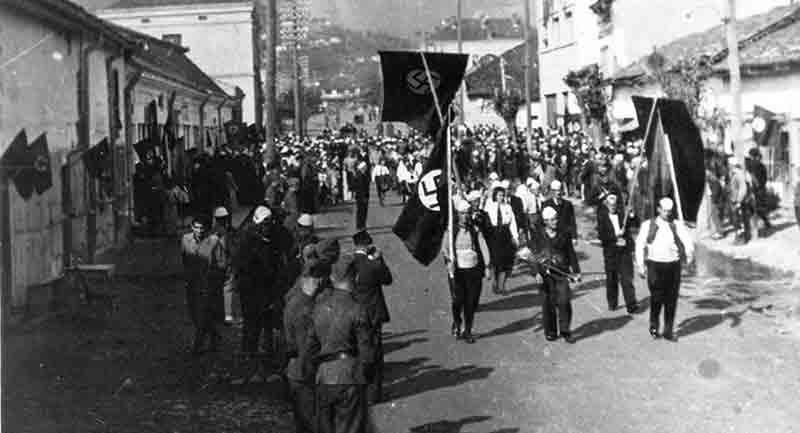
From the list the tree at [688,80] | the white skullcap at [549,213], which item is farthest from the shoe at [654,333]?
the tree at [688,80]

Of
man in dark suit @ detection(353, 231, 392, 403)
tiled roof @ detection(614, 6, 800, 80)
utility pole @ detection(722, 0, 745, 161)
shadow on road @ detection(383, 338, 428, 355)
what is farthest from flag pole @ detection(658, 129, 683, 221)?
tiled roof @ detection(614, 6, 800, 80)

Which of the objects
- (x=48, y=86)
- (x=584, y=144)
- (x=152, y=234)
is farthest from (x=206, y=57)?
(x=48, y=86)

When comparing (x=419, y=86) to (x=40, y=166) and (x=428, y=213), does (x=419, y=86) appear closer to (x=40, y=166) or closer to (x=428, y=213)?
(x=428, y=213)


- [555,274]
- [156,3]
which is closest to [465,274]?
[555,274]

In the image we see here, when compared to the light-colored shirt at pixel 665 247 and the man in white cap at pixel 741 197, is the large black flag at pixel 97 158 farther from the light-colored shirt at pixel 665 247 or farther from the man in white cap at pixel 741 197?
the man in white cap at pixel 741 197

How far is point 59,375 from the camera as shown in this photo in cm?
1042

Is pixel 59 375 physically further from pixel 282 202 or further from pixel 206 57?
pixel 206 57

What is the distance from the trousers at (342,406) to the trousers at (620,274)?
7.55m

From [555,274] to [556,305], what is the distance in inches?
13.8

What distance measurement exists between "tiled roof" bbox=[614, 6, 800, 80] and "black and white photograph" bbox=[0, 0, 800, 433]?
1138 mm

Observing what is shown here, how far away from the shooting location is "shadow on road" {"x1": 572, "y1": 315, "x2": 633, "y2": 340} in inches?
480

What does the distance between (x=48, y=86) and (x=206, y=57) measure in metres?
46.8

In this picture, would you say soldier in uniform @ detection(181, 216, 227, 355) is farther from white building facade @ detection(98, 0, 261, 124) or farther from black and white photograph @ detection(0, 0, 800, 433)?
white building facade @ detection(98, 0, 261, 124)

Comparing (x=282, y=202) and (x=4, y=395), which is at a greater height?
(x=282, y=202)
